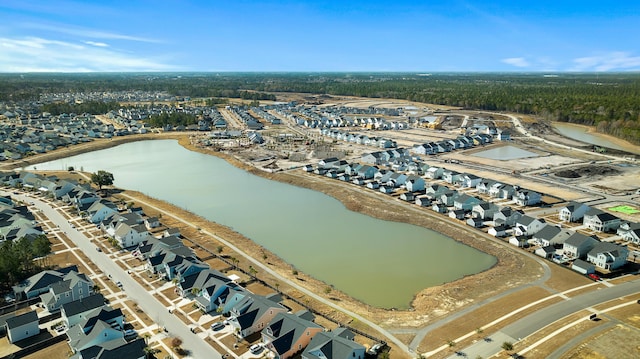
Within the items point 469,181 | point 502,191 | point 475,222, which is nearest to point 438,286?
point 475,222

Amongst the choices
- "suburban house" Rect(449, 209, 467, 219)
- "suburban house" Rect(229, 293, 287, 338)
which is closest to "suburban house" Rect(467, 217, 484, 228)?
"suburban house" Rect(449, 209, 467, 219)

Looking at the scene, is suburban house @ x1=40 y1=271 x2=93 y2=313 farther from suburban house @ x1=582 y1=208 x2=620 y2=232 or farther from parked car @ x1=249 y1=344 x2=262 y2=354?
suburban house @ x1=582 y1=208 x2=620 y2=232

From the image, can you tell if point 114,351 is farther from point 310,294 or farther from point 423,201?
point 423,201

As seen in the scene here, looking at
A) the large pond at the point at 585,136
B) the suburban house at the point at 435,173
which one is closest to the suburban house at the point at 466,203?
the suburban house at the point at 435,173

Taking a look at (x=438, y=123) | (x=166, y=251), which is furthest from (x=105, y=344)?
(x=438, y=123)

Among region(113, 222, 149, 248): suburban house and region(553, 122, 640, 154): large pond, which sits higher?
region(553, 122, 640, 154): large pond
